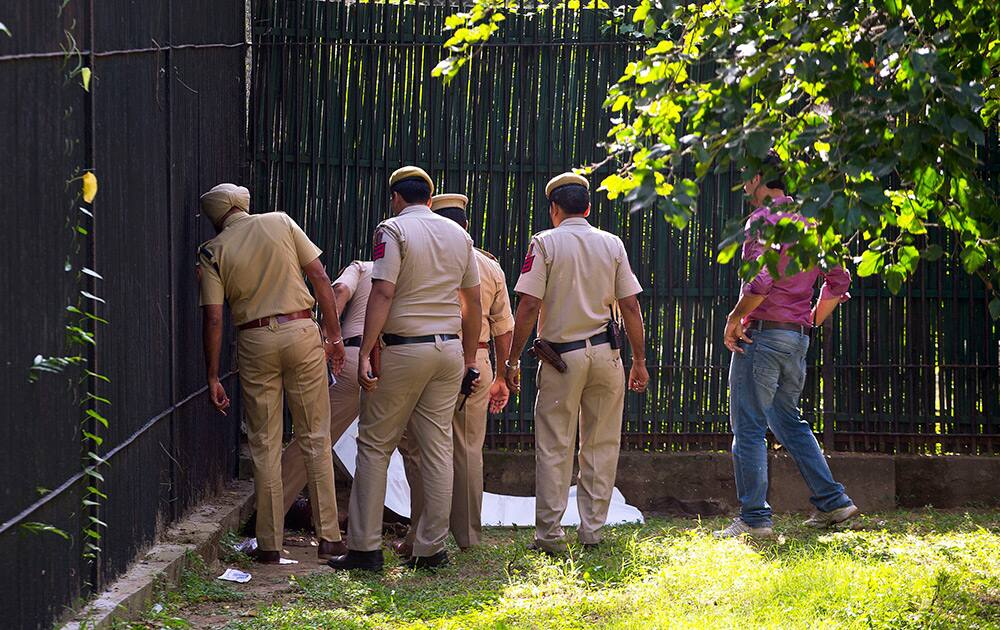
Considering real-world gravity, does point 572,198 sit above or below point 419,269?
above

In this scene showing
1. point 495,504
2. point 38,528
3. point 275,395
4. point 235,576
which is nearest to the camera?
point 38,528

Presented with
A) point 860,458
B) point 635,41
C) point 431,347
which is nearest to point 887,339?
point 860,458

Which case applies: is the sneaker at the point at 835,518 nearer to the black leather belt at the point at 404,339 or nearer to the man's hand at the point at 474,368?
the man's hand at the point at 474,368

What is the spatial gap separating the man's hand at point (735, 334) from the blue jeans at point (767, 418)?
5 cm

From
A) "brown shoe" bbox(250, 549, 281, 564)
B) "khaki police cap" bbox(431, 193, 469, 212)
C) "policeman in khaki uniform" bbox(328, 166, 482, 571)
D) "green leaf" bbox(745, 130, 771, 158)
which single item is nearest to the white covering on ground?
"brown shoe" bbox(250, 549, 281, 564)

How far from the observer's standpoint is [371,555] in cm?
664

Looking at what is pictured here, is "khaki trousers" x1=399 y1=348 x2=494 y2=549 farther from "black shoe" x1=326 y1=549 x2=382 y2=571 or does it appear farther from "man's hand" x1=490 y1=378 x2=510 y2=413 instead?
"black shoe" x1=326 y1=549 x2=382 y2=571

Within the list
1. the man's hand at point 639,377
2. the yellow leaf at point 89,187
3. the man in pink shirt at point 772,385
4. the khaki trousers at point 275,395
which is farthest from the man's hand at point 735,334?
the yellow leaf at point 89,187

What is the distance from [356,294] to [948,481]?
4.18 meters

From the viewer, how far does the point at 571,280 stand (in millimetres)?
6973

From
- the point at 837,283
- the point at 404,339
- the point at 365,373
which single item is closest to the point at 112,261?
the point at 365,373

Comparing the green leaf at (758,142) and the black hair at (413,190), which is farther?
the black hair at (413,190)

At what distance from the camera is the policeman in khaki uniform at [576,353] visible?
695cm

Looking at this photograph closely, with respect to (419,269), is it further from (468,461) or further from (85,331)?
(85,331)
